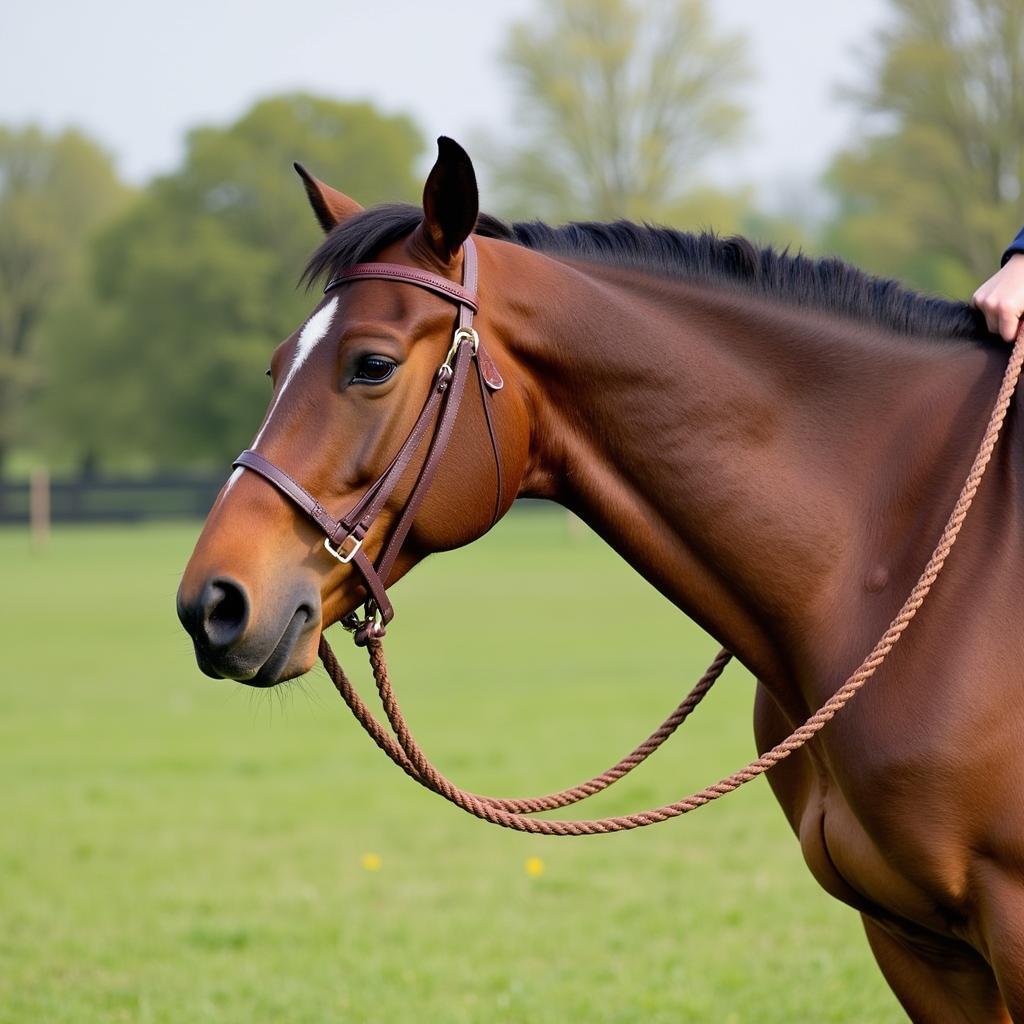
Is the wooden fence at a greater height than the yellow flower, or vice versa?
the yellow flower

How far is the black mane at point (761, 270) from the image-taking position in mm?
3244

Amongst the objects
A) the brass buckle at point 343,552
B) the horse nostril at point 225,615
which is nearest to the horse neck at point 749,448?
the brass buckle at point 343,552

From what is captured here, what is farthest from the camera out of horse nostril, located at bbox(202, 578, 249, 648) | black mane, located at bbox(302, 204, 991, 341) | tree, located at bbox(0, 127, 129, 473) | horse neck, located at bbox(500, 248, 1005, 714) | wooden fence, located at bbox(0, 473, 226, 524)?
tree, located at bbox(0, 127, 129, 473)

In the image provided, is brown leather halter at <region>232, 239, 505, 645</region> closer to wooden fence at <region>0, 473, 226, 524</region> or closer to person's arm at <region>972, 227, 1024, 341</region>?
person's arm at <region>972, 227, 1024, 341</region>

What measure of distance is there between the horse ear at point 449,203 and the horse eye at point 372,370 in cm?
30

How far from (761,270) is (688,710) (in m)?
1.15

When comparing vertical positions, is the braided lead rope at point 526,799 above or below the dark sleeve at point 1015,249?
below

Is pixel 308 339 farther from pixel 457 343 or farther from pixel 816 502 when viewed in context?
pixel 816 502

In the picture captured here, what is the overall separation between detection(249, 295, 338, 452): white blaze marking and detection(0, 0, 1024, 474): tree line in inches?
1801

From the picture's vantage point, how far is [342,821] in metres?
8.76

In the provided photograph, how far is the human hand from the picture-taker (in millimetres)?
3127

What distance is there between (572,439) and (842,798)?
3.47 ft

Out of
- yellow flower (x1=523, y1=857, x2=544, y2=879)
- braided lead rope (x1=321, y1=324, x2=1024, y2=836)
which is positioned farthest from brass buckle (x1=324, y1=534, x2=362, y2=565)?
yellow flower (x1=523, y1=857, x2=544, y2=879)

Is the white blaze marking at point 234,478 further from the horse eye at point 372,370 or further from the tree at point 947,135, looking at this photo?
the tree at point 947,135
